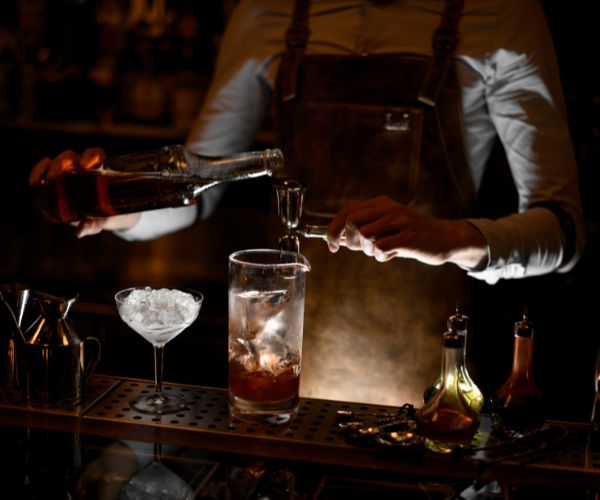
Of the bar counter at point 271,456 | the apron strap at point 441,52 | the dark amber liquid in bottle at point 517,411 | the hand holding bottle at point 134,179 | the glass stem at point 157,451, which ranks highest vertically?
the apron strap at point 441,52

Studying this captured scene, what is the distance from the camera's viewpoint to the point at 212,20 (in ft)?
11.3

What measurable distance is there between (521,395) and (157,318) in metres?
0.58

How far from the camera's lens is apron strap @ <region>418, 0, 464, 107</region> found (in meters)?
1.99

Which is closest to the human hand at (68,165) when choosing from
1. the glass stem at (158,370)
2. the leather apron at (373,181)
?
the glass stem at (158,370)

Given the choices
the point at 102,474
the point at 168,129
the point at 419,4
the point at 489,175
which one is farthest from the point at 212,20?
the point at 102,474

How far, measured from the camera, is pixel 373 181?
2.09 m

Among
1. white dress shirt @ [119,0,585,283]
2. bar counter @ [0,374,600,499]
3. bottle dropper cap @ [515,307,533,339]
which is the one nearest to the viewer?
bar counter @ [0,374,600,499]

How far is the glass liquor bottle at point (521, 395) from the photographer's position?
129 cm

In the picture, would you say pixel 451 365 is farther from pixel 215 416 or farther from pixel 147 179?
pixel 147 179

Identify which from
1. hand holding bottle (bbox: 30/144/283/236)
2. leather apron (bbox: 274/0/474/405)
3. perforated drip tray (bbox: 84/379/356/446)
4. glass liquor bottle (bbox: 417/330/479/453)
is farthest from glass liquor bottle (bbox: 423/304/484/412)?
leather apron (bbox: 274/0/474/405)

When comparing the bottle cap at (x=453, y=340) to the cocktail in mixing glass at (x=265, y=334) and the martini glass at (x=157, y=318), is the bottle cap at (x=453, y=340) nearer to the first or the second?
the cocktail in mixing glass at (x=265, y=334)

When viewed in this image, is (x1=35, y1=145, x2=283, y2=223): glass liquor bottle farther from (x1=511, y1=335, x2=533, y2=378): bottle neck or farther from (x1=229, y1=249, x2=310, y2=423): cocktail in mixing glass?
(x1=511, y1=335, x2=533, y2=378): bottle neck

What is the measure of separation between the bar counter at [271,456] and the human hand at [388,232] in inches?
10.9

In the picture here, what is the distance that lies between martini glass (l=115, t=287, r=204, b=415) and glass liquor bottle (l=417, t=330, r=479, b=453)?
0.43 m
